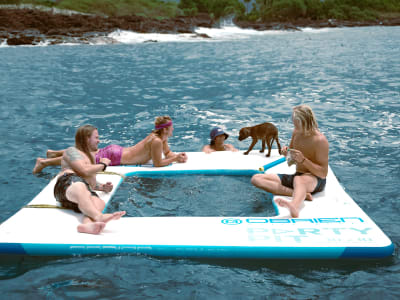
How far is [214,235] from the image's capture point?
15.4ft

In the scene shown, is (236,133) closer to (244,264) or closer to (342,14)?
(244,264)

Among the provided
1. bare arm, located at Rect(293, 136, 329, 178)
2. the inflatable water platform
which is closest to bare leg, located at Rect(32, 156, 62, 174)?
the inflatable water platform

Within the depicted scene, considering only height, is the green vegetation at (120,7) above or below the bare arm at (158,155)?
above

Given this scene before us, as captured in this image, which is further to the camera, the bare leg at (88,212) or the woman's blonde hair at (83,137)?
the woman's blonde hair at (83,137)

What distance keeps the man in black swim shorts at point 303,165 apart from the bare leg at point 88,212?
7.33 ft

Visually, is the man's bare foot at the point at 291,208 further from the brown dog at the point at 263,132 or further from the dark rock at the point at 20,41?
the dark rock at the point at 20,41

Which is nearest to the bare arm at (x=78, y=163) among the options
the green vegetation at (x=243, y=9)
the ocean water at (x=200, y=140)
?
the ocean water at (x=200, y=140)

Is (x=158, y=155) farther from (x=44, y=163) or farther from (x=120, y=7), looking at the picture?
(x=120, y=7)

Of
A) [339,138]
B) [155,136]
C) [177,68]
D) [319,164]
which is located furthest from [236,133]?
[177,68]

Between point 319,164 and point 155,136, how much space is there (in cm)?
290

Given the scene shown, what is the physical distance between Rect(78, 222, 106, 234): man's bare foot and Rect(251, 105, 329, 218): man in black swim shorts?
227 centimetres

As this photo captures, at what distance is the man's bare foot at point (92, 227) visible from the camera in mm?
4691

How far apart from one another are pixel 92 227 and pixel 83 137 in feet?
4.05

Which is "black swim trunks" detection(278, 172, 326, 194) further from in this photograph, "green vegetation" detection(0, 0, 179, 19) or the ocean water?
"green vegetation" detection(0, 0, 179, 19)
